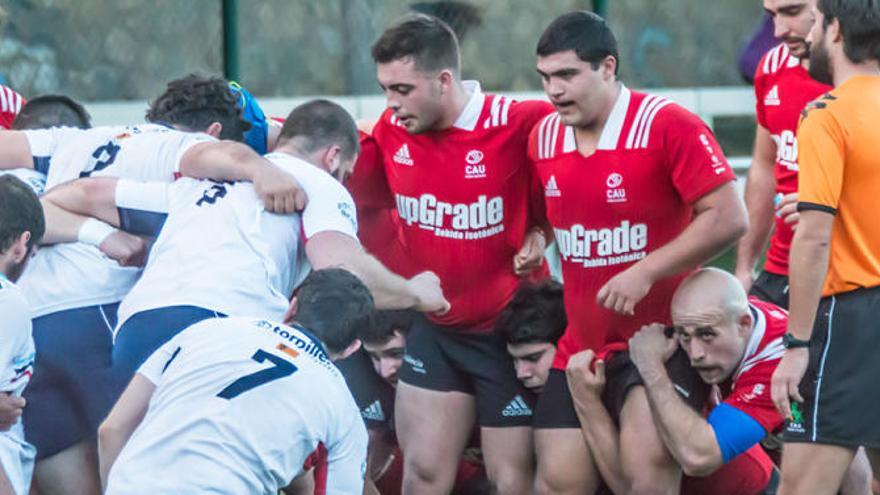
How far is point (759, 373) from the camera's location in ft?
19.2

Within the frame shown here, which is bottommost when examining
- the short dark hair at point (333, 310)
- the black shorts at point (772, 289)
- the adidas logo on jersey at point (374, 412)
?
the adidas logo on jersey at point (374, 412)

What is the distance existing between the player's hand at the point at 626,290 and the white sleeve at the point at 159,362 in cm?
167

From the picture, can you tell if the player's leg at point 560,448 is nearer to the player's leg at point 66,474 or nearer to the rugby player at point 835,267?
the rugby player at point 835,267

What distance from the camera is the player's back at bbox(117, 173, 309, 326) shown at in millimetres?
5184

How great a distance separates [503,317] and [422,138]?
2.57 ft

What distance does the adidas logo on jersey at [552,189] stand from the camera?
6.02m

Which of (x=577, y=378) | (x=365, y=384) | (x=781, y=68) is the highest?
(x=781, y=68)

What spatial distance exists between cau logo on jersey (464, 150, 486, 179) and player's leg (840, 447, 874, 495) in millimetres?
1796

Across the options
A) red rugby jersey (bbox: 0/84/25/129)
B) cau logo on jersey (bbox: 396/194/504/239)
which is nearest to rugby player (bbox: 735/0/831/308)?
cau logo on jersey (bbox: 396/194/504/239)

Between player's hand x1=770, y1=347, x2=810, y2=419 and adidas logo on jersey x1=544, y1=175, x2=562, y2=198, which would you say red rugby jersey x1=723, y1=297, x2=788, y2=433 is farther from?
adidas logo on jersey x1=544, y1=175, x2=562, y2=198

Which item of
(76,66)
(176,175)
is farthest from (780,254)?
(76,66)

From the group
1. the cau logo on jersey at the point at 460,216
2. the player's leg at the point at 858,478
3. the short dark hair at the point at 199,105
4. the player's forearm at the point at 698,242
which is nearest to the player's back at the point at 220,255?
the short dark hair at the point at 199,105

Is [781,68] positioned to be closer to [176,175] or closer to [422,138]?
[422,138]

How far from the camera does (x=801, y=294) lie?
509 centimetres
